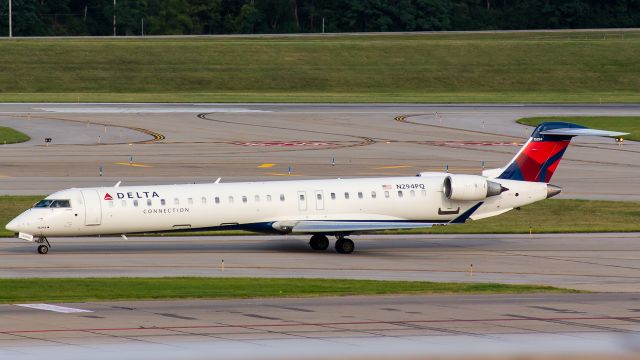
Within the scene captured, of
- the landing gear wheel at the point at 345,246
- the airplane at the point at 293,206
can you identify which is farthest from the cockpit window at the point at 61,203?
the landing gear wheel at the point at 345,246

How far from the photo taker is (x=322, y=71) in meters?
128

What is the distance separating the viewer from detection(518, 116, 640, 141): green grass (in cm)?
8319

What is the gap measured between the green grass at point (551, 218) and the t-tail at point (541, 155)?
405cm

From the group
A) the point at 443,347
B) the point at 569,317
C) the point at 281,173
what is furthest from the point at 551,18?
the point at 443,347

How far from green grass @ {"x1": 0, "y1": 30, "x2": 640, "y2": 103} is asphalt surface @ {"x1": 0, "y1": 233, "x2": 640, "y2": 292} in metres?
65.2

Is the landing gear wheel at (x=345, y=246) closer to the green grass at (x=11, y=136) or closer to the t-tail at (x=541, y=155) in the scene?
the t-tail at (x=541, y=155)

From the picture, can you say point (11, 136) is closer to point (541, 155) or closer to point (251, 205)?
point (251, 205)

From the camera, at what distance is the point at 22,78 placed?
4715 inches

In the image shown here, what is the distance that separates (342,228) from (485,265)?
5.31 meters

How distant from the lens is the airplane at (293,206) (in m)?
38.3

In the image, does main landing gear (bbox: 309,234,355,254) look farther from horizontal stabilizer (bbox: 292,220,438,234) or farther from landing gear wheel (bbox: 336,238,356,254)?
horizontal stabilizer (bbox: 292,220,438,234)

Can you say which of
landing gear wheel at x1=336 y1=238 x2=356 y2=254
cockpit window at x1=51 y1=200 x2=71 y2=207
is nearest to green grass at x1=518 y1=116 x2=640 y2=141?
landing gear wheel at x1=336 y1=238 x2=356 y2=254

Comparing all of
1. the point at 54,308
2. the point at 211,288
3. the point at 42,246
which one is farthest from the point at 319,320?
the point at 42,246

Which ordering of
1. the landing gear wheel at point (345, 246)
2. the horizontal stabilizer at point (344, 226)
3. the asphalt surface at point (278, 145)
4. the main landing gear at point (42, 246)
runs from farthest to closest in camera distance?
the asphalt surface at point (278, 145) < the landing gear wheel at point (345, 246) < the horizontal stabilizer at point (344, 226) < the main landing gear at point (42, 246)
